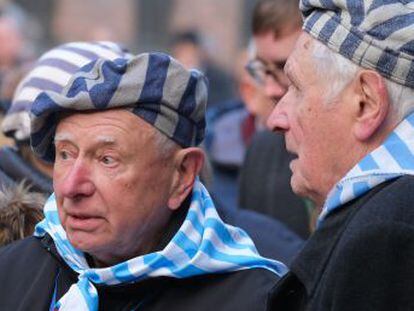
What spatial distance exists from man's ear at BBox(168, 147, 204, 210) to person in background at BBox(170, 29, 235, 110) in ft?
21.9

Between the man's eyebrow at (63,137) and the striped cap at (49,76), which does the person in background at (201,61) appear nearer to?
the striped cap at (49,76)

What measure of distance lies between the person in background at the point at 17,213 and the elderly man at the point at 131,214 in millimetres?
260

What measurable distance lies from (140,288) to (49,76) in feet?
3.92

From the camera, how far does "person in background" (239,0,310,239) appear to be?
4.31m

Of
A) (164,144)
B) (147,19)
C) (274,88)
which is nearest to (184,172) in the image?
(164,144)

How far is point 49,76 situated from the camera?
148 inches

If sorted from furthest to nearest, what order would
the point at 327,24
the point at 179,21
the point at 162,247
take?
the point at 179,21 < the point at 162,247 < the point at 327,24

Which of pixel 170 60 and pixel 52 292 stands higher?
pixel 170 60

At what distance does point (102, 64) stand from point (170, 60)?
0.63ft

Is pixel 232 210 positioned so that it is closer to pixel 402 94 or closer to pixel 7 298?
pixel 7 298

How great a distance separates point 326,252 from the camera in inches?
85.6

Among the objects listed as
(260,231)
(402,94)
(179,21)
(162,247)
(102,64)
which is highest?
(402,94)

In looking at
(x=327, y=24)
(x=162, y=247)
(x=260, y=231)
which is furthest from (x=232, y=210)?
(x=327, y=24)

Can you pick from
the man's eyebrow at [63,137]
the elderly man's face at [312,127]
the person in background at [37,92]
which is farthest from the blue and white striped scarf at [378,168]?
the person in background at [37,92]
